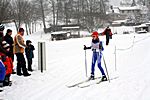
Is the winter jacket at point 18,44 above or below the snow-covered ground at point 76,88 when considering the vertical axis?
above

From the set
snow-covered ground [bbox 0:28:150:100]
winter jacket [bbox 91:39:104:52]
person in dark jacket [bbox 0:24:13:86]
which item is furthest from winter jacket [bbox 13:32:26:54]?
winter jacket [bbox 91:39:104:52]

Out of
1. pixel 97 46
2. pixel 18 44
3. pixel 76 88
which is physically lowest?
pixel 76 88

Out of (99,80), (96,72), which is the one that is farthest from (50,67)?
(99,80)

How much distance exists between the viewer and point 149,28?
1937 inches

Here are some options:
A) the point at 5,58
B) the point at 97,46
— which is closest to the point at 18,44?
the point at 5,58

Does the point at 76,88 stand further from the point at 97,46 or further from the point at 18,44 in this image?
the point at 18,44

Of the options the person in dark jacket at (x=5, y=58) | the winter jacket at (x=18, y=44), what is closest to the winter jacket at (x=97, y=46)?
the winter jacket at (x=18, y=44)

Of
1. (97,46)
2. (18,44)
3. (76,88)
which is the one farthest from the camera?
(18,44)

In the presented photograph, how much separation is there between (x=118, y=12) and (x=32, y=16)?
41.8 m

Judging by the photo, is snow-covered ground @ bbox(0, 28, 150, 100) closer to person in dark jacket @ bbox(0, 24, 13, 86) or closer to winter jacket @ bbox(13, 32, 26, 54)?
person in dark jacket @ bbox(0, 24, 13, 86)

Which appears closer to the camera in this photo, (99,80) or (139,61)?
(99,80)

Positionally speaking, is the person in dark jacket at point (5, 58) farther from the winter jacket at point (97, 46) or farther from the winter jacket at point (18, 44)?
the winter jacket at point (97, 46)

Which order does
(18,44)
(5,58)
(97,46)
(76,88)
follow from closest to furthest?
(5,58), (76,88), (97,46), (18,44)

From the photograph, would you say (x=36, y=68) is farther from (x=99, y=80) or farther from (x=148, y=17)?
(x=148, y=17)
